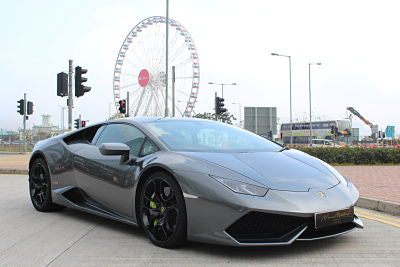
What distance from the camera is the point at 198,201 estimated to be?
3172 millimetres

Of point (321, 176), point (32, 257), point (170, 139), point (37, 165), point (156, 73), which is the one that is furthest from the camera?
point (156, 73)

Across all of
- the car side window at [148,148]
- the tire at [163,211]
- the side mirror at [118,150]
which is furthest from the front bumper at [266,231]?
the side mirror at [118,150]

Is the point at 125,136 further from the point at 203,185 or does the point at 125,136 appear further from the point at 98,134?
the point at 203,185

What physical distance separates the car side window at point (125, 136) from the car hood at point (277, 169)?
637 mm

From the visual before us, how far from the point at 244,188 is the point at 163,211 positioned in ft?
2.48

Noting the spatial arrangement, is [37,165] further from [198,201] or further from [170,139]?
[198,201]

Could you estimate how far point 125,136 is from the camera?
430 centimetres

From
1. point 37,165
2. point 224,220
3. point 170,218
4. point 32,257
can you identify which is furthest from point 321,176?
point 37,165

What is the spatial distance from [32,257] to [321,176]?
93.6 inches

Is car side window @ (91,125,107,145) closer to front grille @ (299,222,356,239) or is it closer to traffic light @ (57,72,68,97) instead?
front grille @ (299,222,356,239)

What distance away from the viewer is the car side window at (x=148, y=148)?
381 cm

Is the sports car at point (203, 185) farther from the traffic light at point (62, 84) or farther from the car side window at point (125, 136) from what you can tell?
the traffic light at point (62, 84)

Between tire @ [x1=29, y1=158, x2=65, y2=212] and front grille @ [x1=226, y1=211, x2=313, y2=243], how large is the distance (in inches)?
114

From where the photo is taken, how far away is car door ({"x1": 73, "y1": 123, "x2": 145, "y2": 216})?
3.86 metres
